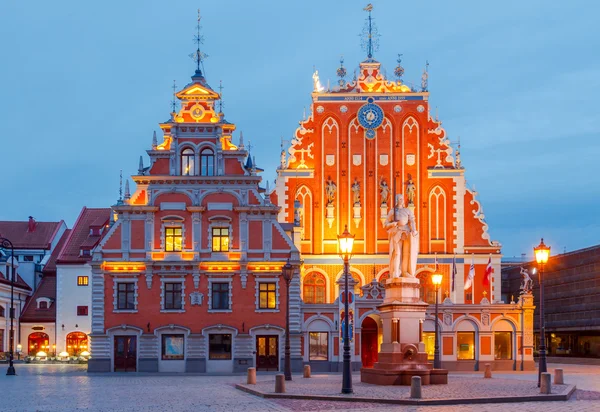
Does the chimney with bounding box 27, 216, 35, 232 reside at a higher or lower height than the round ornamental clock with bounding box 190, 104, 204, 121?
lower

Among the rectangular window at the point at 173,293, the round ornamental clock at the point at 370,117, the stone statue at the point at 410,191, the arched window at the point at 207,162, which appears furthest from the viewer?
the round ornamental clock at the point at 370,117

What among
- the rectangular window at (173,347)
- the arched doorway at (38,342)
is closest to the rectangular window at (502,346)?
the rectangular window at (173,347)

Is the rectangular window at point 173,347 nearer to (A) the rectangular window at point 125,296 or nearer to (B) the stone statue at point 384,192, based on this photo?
(A) the rectangular window at point 125,296

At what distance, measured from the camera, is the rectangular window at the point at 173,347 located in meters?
53.5

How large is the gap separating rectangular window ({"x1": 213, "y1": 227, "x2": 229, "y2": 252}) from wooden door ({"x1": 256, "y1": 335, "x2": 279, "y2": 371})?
5548mm

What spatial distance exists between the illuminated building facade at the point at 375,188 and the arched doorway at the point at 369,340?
8.43 m

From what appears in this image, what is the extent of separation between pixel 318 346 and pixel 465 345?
360 inches

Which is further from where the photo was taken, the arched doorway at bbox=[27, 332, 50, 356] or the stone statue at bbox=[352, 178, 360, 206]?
the arched doorway at bbox=[27, 332, 50, 356]

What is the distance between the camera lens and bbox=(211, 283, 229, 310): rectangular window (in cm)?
5397

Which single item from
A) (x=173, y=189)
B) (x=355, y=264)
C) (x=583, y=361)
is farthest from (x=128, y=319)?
(x=583, y=361)

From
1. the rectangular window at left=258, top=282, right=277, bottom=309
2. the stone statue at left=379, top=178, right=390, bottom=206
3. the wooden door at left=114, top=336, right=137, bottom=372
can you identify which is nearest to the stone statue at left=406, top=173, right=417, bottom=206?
the stone statue at left=379, top=178, right=390, bottom=206

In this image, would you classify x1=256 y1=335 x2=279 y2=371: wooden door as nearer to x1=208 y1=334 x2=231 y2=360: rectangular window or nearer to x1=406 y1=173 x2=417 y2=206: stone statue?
x1=208 y1=334 x2=231 y2=360: rectangular window

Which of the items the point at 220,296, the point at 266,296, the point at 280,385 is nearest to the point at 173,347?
the point at 220,296

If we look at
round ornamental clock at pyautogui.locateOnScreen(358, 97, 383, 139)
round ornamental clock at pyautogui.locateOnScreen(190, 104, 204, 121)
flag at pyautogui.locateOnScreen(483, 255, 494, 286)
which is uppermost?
round ornamental clock at pyautogui.locateOnScreen(358, 97, 383, 139)
